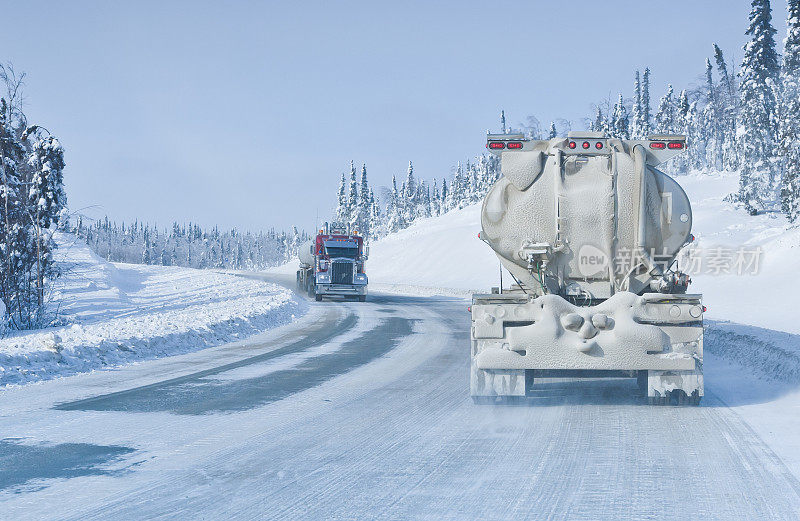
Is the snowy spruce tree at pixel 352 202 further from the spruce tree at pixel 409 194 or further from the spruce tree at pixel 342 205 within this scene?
the spruce tree at pixel 409 194

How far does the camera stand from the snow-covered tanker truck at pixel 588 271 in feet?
25.7

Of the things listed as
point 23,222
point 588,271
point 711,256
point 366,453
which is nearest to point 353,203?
point 711,256

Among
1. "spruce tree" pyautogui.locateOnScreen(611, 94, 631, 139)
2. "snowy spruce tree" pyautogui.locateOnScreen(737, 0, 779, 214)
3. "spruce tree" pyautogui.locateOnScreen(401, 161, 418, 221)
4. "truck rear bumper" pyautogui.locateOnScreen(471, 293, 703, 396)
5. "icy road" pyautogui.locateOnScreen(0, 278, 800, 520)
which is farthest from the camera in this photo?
"spruce tree" pyautogui.locateOnScreen(401, 161, 418, 221)

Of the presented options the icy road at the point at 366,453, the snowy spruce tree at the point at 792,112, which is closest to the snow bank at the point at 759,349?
the icy road at the point at 366,453

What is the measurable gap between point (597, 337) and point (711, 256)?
37.9 metres

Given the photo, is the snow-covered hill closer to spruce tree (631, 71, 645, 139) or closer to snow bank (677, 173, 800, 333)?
snow bank (677, 173, 800, 333)

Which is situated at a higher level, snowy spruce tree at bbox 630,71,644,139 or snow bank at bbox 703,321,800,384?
snowy spruce tree at bbox 630,71,644,139

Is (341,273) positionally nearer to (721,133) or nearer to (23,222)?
(23,222)

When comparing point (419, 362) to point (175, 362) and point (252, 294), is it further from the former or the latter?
point (252, 294)

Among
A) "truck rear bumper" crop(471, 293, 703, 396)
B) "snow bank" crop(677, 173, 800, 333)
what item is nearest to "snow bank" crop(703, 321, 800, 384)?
"truck rear bumper" crop(471, 293, 703, 396)

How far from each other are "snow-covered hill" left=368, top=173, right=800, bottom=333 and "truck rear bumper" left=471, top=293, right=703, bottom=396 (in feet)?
19.7

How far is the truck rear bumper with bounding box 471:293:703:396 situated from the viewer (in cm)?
780

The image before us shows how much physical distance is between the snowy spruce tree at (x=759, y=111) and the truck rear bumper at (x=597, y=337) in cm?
5144

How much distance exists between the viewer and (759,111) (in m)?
53.7
